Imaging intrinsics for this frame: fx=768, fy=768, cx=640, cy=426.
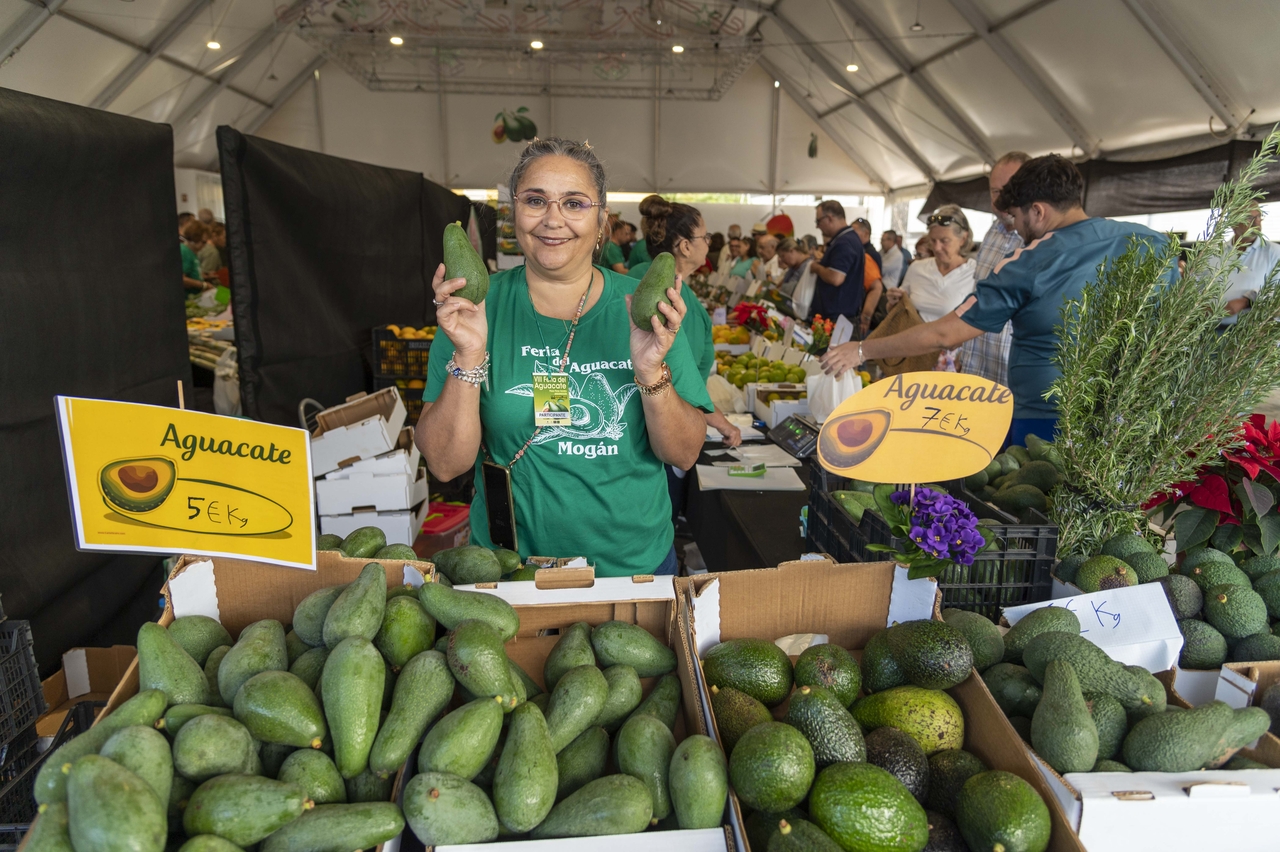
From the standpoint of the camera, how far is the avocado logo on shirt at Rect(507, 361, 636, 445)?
1756mm

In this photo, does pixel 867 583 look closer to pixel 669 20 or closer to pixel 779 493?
pixel 779 493

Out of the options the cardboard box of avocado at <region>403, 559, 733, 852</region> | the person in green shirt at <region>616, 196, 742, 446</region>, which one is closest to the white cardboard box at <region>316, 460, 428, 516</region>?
the person in green shirt at <region>616, 196, 742, 446</region>

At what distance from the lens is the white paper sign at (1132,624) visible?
1322 mm

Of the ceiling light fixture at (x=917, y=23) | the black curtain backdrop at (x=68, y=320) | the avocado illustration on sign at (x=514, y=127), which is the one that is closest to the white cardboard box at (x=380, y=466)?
the black curtain backdrop at (x=68, y=320)

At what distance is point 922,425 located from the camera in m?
1.46

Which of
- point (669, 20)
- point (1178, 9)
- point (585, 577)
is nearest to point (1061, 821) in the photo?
point (585, 577)

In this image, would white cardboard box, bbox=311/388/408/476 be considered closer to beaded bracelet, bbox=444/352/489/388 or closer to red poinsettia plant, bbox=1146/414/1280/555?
beaded bracelet, bbox=444/352/489/388

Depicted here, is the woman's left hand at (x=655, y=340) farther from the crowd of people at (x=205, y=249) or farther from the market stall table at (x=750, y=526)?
the crowd of people at (x=205, y=249)

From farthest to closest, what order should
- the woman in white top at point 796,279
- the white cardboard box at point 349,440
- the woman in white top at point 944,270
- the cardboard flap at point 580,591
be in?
the woman in white top at point 796,279 < the woman in white top at point 944,270 < the white cardboard box at point 349,440 < the cardboard flap at point 580,591

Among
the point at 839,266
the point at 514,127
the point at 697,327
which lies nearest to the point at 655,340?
the point at 697,327

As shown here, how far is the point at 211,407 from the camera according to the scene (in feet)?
18.5

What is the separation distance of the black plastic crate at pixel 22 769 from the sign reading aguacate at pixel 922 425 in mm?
1339

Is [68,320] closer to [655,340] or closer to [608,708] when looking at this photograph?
[655,340]

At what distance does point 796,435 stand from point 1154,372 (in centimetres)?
198
